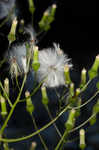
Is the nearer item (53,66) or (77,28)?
(53,66)

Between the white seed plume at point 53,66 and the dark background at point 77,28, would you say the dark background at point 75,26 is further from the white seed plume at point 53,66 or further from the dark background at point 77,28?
the white seed plume at point 53,66

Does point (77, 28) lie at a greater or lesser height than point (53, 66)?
greater

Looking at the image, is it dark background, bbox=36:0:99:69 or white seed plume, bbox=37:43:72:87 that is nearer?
white seed plume, bbox=37:43:72:87

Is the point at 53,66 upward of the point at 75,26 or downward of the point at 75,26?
downward

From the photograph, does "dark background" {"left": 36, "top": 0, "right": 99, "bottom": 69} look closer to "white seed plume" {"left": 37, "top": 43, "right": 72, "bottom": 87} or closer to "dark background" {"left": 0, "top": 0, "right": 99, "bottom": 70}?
"dark background" {"left": 0, "top": 0, "right": 99, "bottom": 70}

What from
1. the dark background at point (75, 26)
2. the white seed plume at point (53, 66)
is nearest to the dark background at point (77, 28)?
the dark background at point (75, 26)

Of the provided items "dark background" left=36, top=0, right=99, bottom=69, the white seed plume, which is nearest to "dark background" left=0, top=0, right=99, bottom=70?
"dark background" left=36, top=0, right=99, bottom=69

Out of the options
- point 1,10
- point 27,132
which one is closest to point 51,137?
point 27,132

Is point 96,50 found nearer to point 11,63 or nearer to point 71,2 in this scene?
point 71,2

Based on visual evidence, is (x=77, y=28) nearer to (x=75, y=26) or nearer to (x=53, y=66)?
(x=75, y=26)

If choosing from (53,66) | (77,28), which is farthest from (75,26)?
(53,66)

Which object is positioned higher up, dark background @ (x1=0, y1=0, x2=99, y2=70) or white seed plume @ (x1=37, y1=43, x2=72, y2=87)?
dark background @ (x1=0, y1=0, x2=99, y2=70)
